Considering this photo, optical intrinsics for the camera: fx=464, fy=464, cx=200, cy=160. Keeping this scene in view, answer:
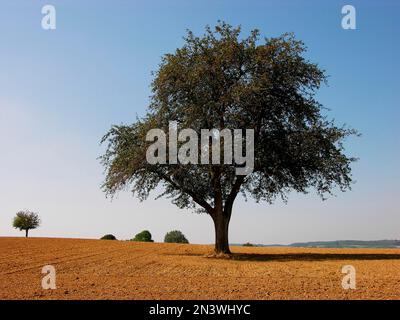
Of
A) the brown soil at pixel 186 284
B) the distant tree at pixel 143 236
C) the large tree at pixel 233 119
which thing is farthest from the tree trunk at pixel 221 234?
the distant tree at pixel 143 236

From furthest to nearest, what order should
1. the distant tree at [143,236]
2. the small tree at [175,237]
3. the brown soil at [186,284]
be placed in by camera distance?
1. the small tree at [175,237]
2. the distant tree at [143,236]
3. the brown soil at [186,284]

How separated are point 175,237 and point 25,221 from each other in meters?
25.2

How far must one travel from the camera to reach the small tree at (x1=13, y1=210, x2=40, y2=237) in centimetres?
7712

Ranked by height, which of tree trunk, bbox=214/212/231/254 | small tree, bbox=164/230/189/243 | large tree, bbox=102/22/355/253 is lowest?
small tree, bbox=164/230/189/243

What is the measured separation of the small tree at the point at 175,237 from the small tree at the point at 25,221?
72.6 feet

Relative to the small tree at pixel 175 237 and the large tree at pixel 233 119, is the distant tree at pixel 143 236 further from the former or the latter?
the large tree at pixel 233 119

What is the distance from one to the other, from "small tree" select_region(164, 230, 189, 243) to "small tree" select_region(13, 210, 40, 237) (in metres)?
22.1

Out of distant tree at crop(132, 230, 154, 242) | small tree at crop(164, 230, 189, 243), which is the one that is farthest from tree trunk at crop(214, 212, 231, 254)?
small tree at crop(164, 230, 189, 243)

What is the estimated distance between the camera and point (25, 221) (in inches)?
3044

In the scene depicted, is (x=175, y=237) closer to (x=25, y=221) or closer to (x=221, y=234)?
(x=25, y=221)

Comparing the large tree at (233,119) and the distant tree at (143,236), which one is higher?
the large tree at (233,119)

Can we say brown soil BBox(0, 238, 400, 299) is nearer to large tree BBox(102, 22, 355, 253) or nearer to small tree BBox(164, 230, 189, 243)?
large tree BBox(102, 22, 355, 253)

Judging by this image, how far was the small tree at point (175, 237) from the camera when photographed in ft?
261

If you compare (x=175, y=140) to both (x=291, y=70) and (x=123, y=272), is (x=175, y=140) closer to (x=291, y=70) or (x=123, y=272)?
(x=291, y=70)
